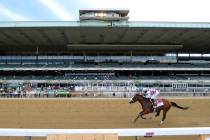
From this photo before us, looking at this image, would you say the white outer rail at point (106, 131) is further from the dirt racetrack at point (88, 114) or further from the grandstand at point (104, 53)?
the grandstand at point (104, 53)

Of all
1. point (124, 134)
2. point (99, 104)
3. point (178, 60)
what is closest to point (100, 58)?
point (178, 60)

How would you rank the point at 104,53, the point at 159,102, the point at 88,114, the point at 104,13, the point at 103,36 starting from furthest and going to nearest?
the point at 104,53
the point at 104,13
the point at 103,36
the point at 88,114
the point at 159,102

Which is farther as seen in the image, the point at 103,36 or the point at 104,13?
the point at 104,13

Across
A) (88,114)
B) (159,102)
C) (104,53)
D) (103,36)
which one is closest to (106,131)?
(159,102)

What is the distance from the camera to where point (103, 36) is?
41.8 metres

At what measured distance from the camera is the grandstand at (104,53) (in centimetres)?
3778

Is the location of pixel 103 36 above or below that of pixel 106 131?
above

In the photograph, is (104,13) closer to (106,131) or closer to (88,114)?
(88,114)

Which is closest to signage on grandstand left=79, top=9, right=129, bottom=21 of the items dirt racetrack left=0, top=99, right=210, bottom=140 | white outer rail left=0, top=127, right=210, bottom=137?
dirt racetrack left=0, top=99, right=210, bottom=140

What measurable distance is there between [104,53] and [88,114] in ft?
96.4

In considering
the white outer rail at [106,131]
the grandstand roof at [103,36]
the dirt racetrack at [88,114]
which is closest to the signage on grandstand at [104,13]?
the grandstand roof at [103,36]

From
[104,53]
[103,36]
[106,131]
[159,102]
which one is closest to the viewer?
[106,131]

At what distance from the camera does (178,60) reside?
48.8m

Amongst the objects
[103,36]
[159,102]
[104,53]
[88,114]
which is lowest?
[88,114]
